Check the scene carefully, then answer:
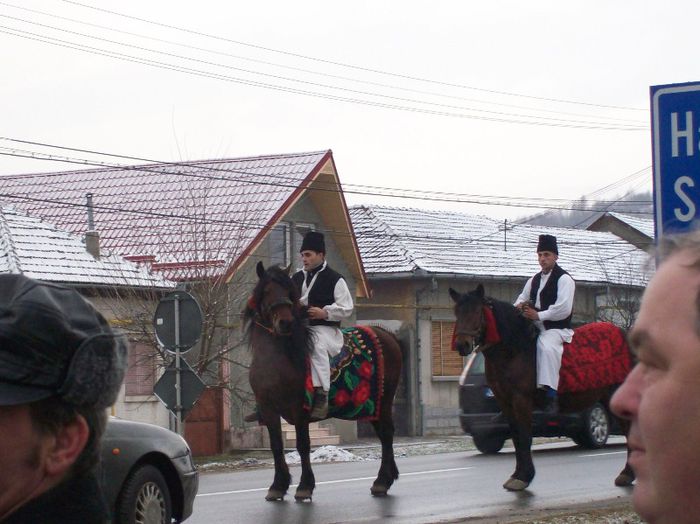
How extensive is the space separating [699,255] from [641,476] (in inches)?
13.1

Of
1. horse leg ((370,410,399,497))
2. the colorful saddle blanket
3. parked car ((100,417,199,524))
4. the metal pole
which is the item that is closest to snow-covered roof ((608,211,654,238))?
the metal pole

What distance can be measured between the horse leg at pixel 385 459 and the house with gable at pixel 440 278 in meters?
22.4

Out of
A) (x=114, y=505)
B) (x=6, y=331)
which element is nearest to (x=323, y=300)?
(x=114, y=505)

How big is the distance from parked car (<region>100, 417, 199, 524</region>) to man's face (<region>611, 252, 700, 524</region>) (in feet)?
25.6

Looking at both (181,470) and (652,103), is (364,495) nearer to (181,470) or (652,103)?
(181,470)

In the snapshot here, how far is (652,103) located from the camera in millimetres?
7418

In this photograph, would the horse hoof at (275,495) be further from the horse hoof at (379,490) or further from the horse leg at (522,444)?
the horse leg at (522,444)

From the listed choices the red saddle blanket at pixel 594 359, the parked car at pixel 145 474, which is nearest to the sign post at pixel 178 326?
the red saddle blanket at pixel 594 359

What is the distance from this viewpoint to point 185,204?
3394cm

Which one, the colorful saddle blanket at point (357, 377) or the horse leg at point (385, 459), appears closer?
the colorful saddle blanket at point (357, 377)

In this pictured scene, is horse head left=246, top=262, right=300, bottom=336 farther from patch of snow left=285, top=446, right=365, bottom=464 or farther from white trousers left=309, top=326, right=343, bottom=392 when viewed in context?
patch of snow left=285, top=446, right=365, bottom=464

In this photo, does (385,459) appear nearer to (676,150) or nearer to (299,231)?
(676,150)

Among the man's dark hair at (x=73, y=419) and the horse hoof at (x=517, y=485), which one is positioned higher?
the man's dark hair at (x=73, y=419)

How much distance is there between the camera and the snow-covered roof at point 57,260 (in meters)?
28.5
